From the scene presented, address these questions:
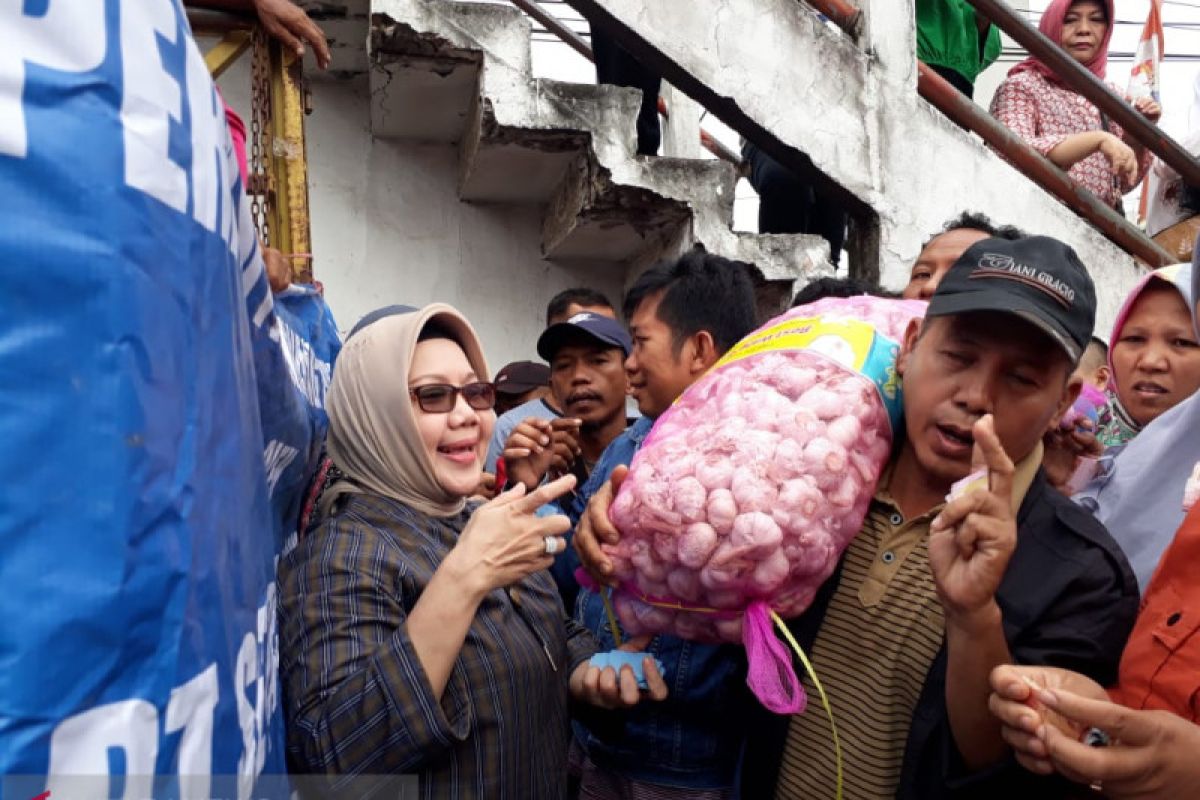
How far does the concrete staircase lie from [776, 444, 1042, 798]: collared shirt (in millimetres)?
2152

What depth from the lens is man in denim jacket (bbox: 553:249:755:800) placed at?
6.47 feet

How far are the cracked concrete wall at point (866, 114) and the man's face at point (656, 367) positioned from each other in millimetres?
1493

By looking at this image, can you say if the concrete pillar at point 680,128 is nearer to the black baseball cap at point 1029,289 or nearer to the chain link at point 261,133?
the chain link at point 261,133

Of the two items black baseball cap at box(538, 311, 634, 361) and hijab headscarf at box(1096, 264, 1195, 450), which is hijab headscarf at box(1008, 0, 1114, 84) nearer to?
hijab headscarf at box(1096, 264, 1195, 450)

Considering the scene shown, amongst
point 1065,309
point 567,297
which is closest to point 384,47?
point 567,297

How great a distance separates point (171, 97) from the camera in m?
0.82

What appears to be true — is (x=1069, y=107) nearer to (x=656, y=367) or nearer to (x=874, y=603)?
(x=656, y=367)

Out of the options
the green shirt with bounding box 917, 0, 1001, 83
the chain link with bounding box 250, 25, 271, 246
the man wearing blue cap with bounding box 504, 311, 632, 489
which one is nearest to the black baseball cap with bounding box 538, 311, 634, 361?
the man wearing blue cap with bounding box 504, 311, 632, 489

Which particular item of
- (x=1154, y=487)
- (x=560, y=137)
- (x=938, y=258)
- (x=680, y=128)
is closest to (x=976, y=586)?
(x=1154, y=487)

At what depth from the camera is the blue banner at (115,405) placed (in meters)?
0.64

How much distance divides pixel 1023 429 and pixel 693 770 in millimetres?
1032

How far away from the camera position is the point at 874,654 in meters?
1.53

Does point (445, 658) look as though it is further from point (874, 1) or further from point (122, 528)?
point (874, 1)

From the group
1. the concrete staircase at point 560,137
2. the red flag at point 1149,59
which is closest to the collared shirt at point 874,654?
the concrete staircase at point 560,137
